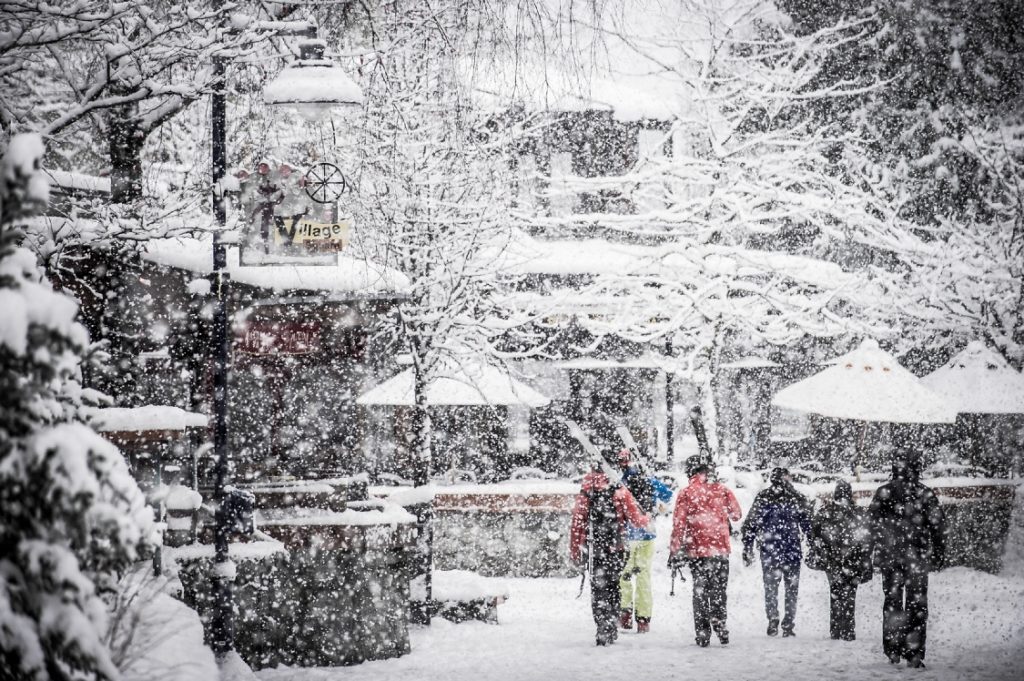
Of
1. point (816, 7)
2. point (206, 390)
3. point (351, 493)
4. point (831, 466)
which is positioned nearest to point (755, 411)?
point (831, 466)

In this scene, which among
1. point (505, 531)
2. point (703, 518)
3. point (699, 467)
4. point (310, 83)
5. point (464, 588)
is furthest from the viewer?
point (505, 531)

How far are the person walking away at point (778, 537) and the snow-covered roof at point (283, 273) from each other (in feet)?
16.4

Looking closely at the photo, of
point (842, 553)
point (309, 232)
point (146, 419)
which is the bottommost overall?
point (842, 553)

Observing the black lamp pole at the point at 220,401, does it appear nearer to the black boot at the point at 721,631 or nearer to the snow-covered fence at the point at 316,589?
the snow-covered fence at the point at 316,589

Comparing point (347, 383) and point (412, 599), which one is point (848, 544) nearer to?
point (412, 599)

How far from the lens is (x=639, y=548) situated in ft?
36.4

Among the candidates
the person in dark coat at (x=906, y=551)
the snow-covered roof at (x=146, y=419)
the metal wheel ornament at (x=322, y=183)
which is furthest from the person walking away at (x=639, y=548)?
the snow-covered roof at (x=146, y=419)

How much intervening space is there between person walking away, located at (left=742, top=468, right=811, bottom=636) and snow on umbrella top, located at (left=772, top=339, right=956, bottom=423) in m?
2.59

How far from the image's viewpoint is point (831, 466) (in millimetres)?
23953

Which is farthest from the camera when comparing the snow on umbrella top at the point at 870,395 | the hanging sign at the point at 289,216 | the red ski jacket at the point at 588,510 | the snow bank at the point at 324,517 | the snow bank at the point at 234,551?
the snow on umbrella top at the point at 870,395

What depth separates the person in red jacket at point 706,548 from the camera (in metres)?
10.1

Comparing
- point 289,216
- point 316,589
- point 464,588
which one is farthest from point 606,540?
point 289,216

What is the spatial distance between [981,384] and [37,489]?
17040 mm

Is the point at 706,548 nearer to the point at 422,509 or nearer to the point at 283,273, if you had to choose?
the point at 422,509
